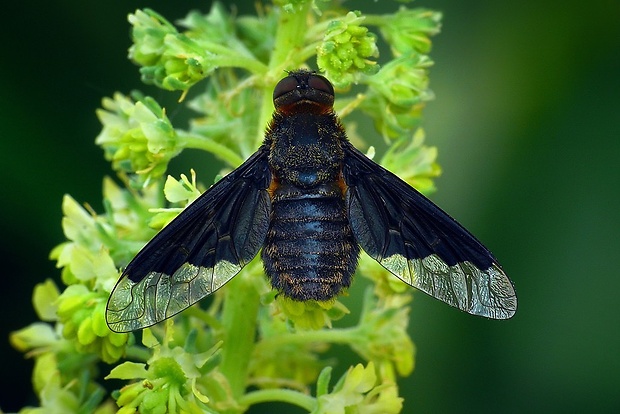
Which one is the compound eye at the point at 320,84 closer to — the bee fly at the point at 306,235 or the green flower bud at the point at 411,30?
the bee fly at the point at 306,235

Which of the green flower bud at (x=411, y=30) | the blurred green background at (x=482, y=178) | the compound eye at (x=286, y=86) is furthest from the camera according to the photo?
the blurred green background at (x=482, y=178)

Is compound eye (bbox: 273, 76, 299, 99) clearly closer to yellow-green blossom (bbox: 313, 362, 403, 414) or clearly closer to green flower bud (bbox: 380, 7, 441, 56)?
green flower bud (bbox: 380, 7, 441, 56)

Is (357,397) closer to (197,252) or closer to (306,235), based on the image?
(306,235)

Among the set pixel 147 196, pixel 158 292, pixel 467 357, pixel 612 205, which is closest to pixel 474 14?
pixel 612 205

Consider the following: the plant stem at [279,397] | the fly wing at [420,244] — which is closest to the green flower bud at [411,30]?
the fly wing at [420,244]

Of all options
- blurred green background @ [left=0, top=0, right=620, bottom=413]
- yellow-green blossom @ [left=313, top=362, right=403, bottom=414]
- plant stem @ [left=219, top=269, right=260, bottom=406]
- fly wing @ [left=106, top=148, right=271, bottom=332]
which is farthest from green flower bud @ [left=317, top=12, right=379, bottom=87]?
blurred green background @ [left=0, top=0, right=620, bottom=413]

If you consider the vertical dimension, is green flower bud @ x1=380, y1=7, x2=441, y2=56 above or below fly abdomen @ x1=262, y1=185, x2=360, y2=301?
above

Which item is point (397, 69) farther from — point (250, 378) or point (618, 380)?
point (618, 380)
